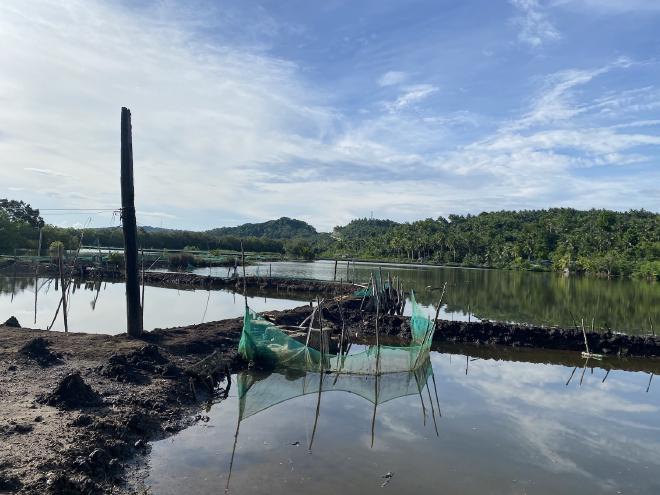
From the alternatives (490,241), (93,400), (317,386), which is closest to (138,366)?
(93,400)

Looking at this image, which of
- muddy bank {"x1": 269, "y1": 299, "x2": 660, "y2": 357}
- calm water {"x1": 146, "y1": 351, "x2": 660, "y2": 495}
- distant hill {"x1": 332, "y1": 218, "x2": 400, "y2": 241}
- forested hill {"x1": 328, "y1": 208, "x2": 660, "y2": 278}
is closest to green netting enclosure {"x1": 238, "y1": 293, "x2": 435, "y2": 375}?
calm water {"x1": 146, "y1": 351, "x2": 660, "y2": 495}

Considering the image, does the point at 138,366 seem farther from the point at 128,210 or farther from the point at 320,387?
the point at 128,210

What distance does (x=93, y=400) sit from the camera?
832 centimetres

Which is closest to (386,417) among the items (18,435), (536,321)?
(18,435)

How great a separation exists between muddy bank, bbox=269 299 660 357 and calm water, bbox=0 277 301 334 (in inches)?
175

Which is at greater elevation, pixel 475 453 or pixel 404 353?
pixel 404 353

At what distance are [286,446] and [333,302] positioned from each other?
15.6 meters

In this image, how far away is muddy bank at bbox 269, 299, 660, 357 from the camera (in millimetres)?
16484

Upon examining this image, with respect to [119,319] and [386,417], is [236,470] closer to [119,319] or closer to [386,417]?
[386,417]

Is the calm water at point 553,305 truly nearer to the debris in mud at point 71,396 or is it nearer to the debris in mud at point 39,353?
the debris in mud at point 39,353

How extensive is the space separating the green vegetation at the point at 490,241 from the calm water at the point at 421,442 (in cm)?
3768

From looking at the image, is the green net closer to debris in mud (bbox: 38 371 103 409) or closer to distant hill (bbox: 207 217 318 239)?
debris in mud (bbox: 38 371 103 409)

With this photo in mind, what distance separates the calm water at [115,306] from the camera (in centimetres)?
1790

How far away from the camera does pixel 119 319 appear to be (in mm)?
18672
